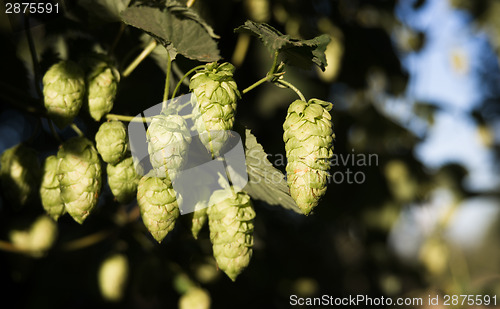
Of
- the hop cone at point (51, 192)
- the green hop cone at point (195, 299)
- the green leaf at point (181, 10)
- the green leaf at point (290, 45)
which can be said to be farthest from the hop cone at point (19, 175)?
the green hop cone at point (195, 299)

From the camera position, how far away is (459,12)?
3342 mm

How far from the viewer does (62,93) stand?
33.1 inches

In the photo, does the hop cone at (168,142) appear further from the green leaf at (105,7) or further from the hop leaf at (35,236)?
the hop leaf at (35,236)

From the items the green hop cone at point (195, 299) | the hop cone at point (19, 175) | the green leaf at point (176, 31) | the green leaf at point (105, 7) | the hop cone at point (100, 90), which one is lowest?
the green hop cone at point (195, 299)

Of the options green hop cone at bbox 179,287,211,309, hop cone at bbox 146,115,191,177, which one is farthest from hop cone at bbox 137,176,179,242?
green hop cone at bbox 179,287,211,309

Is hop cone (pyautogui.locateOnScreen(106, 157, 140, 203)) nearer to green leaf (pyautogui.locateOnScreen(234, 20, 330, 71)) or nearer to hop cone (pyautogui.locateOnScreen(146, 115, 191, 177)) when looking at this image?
hop cone (pyautogui.locateOnScreen(146, 115, 191, 177))

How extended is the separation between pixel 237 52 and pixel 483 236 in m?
21.7

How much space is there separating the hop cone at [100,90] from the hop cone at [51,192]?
0.18 m

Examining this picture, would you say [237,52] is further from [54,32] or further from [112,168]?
[112,168]

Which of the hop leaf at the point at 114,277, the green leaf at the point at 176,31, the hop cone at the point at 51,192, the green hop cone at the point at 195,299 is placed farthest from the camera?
the hop leaf at the point at 114,277

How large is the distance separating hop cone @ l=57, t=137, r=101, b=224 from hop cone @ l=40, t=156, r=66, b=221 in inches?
3.6

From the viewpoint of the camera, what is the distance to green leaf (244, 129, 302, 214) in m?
A: 0.85

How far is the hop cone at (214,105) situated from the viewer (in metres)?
0.72

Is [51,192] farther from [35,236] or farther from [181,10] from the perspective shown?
[35,236]
